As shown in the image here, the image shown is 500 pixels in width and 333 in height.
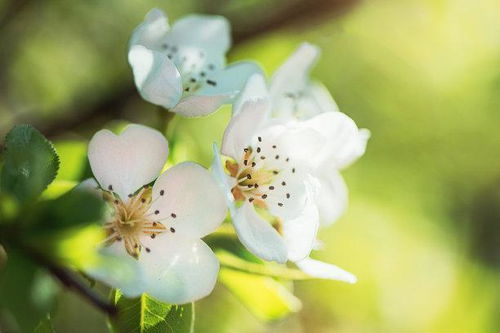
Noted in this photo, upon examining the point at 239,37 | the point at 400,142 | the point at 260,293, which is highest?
the point at 260,293

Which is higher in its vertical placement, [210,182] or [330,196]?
[210,182]

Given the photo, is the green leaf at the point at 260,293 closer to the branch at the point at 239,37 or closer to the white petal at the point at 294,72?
the white petal at the point at 294,72

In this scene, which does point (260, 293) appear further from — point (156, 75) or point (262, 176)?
point (156, 75)

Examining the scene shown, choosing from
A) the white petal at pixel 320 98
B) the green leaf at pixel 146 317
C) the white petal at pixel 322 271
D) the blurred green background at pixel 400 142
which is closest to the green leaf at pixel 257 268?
the white petal at pixel 322 271

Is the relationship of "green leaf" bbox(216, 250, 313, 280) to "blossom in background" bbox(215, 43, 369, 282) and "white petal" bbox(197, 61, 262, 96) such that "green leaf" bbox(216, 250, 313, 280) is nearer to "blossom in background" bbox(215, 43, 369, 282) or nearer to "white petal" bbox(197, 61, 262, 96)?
"blossom in background" bbox(215, 43, 369, 282)

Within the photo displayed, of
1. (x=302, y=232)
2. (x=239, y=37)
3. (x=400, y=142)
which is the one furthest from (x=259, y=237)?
(x=400, y=142)

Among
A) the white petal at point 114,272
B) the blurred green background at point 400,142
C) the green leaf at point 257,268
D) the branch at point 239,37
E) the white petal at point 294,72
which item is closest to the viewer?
the white petal at point 114,272

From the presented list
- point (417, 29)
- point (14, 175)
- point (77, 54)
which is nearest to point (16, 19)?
point (77, 54)
